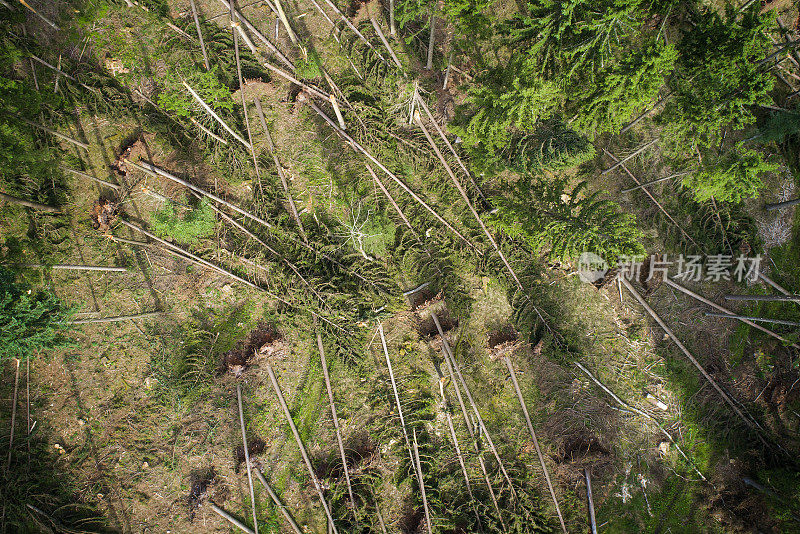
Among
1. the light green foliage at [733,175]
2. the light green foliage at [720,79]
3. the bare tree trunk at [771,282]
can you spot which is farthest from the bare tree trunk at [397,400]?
the bare tree trunk at [771,282]

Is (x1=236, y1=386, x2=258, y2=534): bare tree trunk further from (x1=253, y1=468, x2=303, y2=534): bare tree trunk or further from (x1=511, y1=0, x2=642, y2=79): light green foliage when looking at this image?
(x1=511, y1=0, x2=642, y2=79): light green foliage

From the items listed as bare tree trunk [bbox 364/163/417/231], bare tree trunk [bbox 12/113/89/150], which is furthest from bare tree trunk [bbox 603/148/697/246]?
bare tree trunk [bbox 12/113/89/150]

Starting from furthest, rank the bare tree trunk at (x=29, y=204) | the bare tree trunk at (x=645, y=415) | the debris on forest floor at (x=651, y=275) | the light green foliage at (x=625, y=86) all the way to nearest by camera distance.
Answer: the debris on forest floor at (x=651, y=275) < the bare tree trunk at (x=645, y=415) < the bare tree trunk at (x=29, y=204) < the light green foliage at (x=625, y=86)

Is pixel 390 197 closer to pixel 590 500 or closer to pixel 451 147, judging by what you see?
pixel 451 147

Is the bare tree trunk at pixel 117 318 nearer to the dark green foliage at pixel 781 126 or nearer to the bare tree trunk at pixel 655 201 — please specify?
the bare tree trunk at pixel 655 201

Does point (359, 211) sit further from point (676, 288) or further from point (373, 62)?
point (676, 288)

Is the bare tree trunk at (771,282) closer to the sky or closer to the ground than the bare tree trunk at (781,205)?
closer to the ground

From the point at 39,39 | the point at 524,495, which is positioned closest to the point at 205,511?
the point at 524,495

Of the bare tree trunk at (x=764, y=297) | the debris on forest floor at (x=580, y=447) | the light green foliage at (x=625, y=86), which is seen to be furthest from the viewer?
the debris on forest floor at (x=580, y=447)
